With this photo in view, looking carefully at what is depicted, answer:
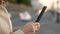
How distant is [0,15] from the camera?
0.84 m

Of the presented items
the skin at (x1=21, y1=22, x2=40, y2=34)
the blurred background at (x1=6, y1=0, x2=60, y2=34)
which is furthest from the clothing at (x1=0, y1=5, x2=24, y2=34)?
Result: the blurred background at (x1=6, y1=0, x2=60, y2=34)

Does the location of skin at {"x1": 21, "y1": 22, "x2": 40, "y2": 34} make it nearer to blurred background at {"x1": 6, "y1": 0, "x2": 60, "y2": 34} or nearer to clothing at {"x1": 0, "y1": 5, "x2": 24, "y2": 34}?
clothing at {"x1": 0, "y1": 5, "x2": 24, "y2": 34}

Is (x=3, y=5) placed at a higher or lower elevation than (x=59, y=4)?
higher

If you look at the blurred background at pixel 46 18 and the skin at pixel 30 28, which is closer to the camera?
the skin at pixel 30 28

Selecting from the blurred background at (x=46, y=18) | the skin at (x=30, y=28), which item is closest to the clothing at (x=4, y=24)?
the skin at (x=30, y=28)

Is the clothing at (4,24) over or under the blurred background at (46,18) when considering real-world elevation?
over

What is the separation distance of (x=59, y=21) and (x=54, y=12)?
680 millimetres

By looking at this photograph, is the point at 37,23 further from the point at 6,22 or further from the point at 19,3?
the point at 19,3

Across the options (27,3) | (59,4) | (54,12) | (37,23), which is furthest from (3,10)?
(27,3)

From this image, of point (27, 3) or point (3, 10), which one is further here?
point (27, 3)

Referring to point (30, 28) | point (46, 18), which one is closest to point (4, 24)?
point (30, 28)

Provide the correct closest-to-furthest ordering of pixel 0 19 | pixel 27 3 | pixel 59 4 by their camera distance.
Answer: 1. pixel 0 19
2. pixel 59 4
3. pixel 27 3

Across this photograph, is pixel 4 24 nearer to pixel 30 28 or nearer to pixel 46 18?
pixel 30 28

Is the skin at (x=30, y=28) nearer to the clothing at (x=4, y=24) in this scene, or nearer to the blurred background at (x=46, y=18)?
Answer: the clothing at (x=4, y=24)
